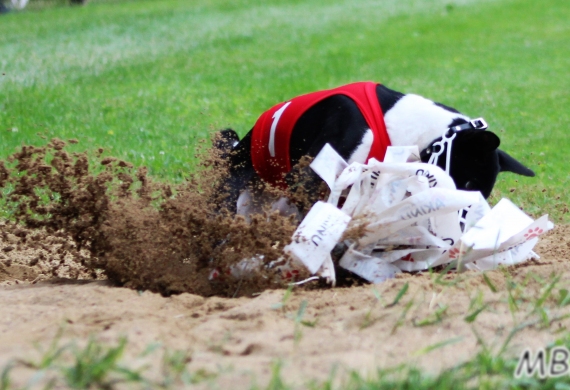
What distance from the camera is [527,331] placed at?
2732mm

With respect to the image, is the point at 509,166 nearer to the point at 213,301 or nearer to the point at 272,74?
the point at 213,301

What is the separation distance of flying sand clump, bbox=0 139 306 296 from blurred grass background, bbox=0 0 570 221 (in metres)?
2.08

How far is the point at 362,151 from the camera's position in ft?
13.0

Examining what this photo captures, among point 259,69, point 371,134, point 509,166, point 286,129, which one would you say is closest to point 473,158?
point 509,166

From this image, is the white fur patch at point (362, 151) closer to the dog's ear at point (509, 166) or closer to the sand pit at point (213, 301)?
the sand pit at point (213, 301)

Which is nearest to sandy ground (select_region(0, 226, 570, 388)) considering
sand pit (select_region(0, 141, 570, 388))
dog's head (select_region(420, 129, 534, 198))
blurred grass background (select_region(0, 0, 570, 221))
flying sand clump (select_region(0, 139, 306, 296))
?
sand pit (select_region(0, 141, 570, 388))

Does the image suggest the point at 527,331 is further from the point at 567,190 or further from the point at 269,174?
the point at 567,190

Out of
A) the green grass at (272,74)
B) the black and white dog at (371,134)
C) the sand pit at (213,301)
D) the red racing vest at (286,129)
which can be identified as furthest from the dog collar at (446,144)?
the green grass at (272,74)

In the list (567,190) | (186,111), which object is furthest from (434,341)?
(186,111)

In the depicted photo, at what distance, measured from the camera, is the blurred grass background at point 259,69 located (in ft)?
23.4

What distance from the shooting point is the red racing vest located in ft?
13.1

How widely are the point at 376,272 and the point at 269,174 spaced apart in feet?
3.43

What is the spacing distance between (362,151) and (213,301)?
1202mm

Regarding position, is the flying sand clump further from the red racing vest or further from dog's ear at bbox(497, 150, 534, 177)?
dog's ear at bbox(497, 150, 534, 177)
